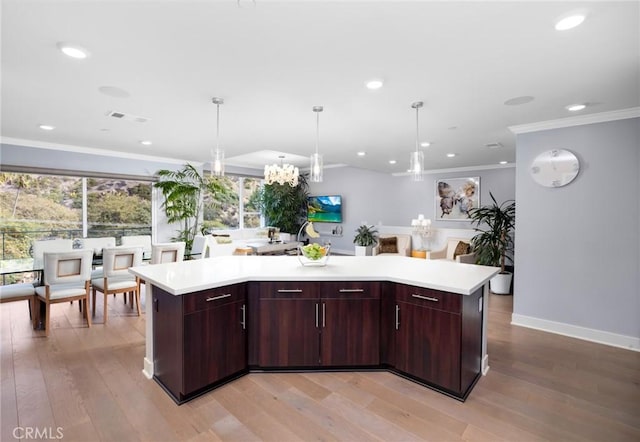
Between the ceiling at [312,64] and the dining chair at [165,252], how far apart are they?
159 cm

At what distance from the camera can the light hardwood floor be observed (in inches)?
79.7

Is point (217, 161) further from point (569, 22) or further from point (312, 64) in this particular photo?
point (569, 22)

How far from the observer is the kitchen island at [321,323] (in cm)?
239

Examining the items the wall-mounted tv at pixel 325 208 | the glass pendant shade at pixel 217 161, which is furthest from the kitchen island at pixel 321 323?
the wall-mounted tv at pixel 325 208

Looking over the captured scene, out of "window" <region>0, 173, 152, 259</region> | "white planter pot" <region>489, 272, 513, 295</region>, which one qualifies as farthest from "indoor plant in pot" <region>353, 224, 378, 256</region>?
"window" <region>0, 173, 152, 259</region>

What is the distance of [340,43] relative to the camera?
2.03m

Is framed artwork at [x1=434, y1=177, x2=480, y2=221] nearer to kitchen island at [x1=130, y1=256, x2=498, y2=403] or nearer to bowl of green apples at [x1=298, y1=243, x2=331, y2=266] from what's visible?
kitchen island at [x1=130, y1=256, x2=498, y2=403]

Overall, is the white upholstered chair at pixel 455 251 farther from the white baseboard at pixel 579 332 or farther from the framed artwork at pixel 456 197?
the white baseboard at pixel 579 332

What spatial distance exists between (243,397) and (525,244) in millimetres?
3539

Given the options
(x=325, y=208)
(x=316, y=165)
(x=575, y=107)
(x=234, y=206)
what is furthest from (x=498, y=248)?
(x=234, y=206)

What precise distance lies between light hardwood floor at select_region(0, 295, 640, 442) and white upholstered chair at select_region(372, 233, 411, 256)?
4431mm

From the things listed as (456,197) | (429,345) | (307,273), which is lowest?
(429,345)

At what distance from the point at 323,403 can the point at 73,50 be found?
2.95 m

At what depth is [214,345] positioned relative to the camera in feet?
Answer: 8.10
